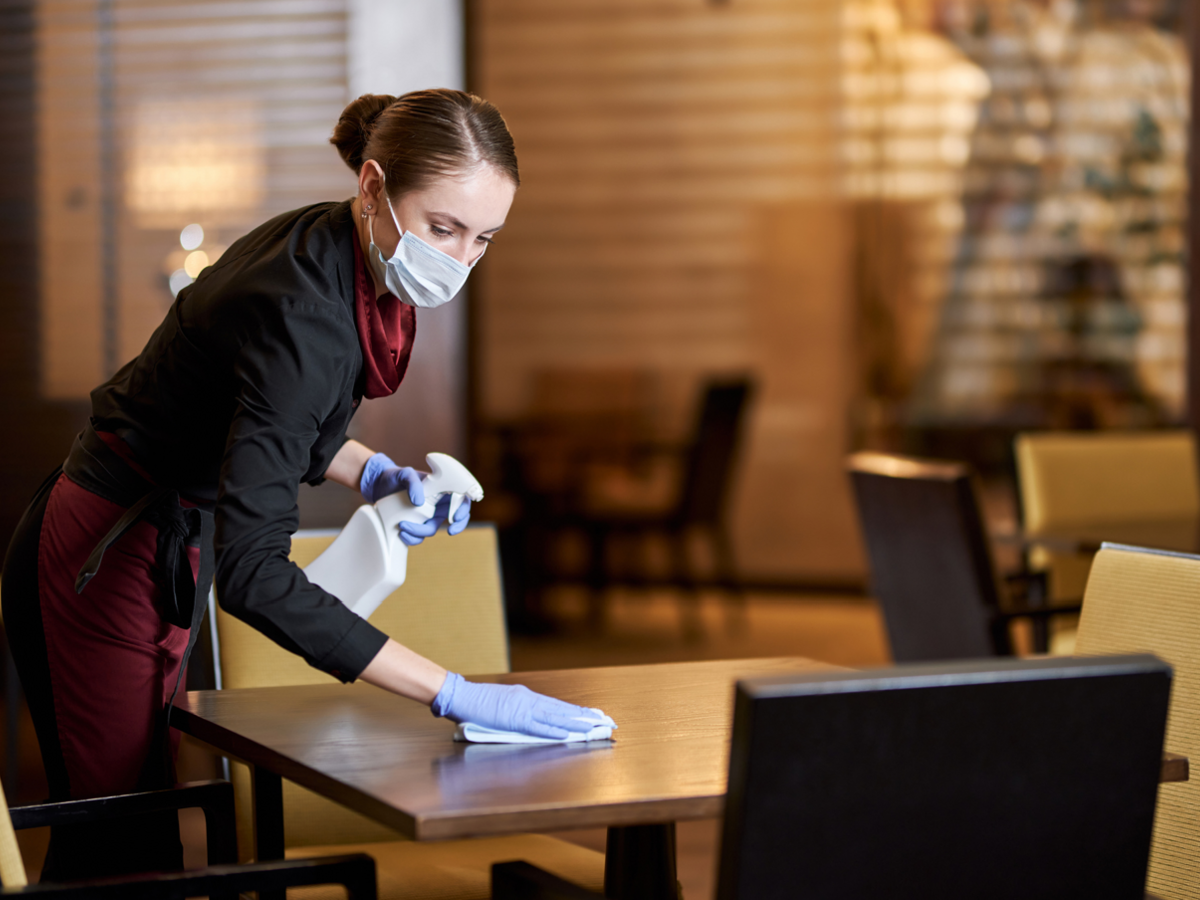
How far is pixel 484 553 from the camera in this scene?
197cm

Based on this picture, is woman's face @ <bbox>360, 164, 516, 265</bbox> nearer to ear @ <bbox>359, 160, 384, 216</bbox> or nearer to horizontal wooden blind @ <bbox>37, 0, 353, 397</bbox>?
ear @ <bbox>359, 160, 384, 216</bbox>

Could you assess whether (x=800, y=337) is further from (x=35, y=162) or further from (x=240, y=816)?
(x=240, y=816)

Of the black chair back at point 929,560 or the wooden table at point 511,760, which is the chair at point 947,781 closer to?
the wooden table at point 511,760

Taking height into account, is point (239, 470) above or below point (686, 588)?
above

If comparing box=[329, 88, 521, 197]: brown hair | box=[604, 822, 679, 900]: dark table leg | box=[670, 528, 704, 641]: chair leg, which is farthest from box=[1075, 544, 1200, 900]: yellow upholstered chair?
box=[670, 528, 704, 641]: chair leg

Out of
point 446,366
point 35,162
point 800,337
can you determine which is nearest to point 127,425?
point 446,366

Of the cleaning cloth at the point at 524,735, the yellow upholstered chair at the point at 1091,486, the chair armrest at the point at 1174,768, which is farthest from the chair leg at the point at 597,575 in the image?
the chair armrest at the point at 1174,768

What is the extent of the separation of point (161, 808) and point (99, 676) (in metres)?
0.20

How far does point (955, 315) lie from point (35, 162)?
148 inches

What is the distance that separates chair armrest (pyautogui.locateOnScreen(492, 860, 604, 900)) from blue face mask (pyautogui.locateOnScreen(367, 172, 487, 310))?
24.0 inches

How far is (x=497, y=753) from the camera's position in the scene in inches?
49.6

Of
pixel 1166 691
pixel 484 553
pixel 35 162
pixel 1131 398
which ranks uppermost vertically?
pixel 35 162

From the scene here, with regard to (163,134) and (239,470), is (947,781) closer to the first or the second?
(239,470)

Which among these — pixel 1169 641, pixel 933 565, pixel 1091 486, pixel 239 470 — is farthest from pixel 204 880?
pixel 1091 486
